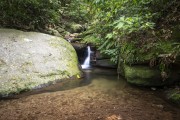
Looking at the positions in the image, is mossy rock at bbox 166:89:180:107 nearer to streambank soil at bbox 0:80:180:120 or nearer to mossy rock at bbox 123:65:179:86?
streambank soil at bbox 0:80:180:120

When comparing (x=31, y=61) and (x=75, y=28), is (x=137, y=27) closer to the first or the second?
(x=31, y=61)

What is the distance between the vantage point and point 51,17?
30.1 ft

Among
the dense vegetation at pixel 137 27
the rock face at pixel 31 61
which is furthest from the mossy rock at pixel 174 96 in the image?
the rock face at pixel 31 61

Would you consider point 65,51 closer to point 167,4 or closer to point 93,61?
point 93,61

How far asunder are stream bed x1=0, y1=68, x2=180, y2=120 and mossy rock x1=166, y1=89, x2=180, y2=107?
18cm

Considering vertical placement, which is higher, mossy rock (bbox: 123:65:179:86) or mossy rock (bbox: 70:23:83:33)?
mossy rock (bbox: 70:23:83:33)

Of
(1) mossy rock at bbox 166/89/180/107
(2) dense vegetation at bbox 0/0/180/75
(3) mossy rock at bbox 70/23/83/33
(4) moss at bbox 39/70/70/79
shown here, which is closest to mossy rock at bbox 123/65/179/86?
(2) dense vegetation at bbox 0/0/180/75

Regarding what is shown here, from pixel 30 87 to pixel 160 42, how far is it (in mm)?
3400

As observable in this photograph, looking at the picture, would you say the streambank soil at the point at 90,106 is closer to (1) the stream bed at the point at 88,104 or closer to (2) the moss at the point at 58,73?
(1) the stream bed at the point at 88,104

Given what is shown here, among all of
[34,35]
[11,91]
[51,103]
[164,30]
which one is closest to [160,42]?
[164,30]

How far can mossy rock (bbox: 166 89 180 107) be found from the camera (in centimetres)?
456

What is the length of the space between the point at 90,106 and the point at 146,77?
181 centimetres

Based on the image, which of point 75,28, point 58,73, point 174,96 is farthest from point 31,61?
point 75,28

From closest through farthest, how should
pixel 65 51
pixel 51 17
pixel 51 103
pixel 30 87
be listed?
→ pixel 51 103, pixel 30 87, pixel 65 51, pixel 51 17
